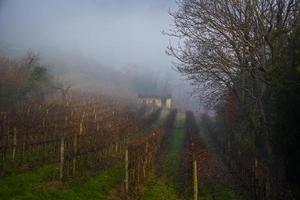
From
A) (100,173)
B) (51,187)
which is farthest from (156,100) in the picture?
(51,187)

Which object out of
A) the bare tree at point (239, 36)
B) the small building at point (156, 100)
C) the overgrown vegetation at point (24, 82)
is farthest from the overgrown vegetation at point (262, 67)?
the small building at point (156, 100)

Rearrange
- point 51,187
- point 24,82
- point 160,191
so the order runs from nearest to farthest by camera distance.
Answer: point 51,187
point 160,191
point 24,82

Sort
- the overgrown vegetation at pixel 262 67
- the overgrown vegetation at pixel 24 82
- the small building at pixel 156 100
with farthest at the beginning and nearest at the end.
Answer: the small building at pixel 156 100, the overgrown vegetation at pixel 24 82, the overgrown vegetation at pixel 262 67

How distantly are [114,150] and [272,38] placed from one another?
14.0 meters

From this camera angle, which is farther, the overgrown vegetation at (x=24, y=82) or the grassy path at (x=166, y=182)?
the overgrown vegetation at (x=24, y=82)

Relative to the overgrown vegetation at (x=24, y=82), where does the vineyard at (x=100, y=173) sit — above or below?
below

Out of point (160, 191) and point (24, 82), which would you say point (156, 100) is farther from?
point (160, 191)

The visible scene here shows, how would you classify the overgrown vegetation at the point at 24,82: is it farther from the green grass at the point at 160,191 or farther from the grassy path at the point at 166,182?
the green grass at the point at 160,191

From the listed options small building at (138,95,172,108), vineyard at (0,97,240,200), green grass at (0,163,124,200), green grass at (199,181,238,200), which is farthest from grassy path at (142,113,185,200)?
small building at (138,95,172,108)

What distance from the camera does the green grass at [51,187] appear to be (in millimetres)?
13133

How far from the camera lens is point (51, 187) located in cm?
1438

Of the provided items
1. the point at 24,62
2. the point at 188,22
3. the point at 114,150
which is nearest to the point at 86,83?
the point at 24,62

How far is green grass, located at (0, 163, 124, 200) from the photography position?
43.1 ft

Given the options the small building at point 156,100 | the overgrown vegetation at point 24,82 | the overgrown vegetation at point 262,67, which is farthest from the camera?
the small building at point 156,100
